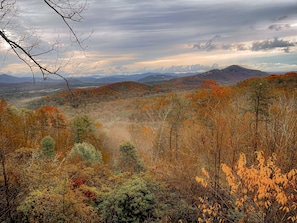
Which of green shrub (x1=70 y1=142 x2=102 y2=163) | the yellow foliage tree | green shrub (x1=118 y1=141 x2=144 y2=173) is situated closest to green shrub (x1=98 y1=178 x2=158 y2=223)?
the yellow foliage tree

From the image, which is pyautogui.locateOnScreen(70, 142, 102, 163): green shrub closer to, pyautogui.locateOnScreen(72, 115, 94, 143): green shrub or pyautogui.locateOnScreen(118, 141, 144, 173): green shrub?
pyautogui.locateOnScreen(118, 141, 144, 173): green shrub

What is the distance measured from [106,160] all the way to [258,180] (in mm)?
18970

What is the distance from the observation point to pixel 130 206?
758cm

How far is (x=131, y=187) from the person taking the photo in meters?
7.99

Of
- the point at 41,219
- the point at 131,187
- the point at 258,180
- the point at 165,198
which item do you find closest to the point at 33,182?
the point at 41,219

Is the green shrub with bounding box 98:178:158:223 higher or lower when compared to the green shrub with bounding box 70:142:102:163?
higher

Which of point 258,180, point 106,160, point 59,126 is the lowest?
point 106,160

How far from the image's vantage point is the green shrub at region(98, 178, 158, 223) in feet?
24.8

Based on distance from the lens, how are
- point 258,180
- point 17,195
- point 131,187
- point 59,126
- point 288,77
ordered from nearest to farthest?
point 258,180, point 17,195, point 131,187, point 59,126, point 288,77

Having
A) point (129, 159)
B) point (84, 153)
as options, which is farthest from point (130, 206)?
point (84, 153)

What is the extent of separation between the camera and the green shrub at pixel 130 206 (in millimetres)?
7559

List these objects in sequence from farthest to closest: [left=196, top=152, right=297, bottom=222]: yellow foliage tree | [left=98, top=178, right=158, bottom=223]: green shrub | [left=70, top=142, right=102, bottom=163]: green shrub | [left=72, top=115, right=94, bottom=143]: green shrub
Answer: [left=72, top=115, right=94, bottom=143]: green shrub → [left=70, top=142, right=102, bottom=163]: green shrub → [left=98, top=178, right=158, bottom=223]: green shrub → [left=196, top=152, right=297, bottom=222]: yellow foliage tree

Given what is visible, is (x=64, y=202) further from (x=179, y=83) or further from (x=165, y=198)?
(x=179, y=83)

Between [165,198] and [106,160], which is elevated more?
[165,198]
